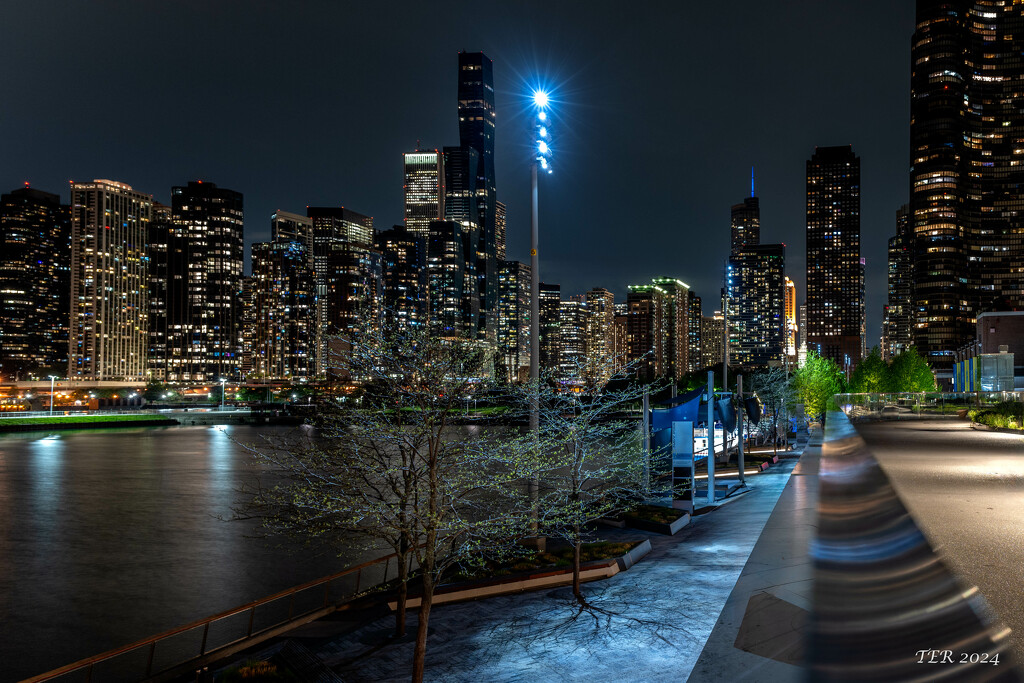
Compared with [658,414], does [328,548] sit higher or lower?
lower

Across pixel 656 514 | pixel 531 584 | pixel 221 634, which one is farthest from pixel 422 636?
pixel 656 514

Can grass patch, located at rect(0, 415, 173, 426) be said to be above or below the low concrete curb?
below

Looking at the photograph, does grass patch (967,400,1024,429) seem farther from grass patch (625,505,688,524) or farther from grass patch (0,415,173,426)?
grass patch (0,415,173,426)

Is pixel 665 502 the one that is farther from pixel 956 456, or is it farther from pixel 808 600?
pixel 956 456

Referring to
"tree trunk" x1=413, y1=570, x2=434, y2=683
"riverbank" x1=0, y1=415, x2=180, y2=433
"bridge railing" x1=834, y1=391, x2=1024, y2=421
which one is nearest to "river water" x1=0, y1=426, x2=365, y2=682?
"tree trunk" x1=413, y1=570, x2=434, y2=683

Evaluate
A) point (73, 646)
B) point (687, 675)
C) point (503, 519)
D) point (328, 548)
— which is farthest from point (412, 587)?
point (328, 548)

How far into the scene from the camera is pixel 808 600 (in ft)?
40.2

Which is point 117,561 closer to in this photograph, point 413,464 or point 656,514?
point 656,514

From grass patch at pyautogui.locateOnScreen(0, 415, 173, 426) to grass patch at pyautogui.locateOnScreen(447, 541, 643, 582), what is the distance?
12716 centimetres

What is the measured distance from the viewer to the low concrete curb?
1347 centimetres

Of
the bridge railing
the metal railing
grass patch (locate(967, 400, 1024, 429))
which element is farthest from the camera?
the bridge railing

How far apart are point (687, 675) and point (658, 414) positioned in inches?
703

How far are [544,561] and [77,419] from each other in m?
130

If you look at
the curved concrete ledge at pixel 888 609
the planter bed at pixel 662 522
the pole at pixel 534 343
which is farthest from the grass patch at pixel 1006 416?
the pole at pixel 534 343
